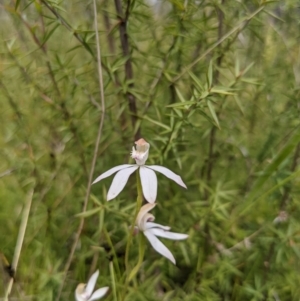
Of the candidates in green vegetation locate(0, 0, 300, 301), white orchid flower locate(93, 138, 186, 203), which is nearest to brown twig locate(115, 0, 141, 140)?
green vegetation locate(0, 0, 300, 301)

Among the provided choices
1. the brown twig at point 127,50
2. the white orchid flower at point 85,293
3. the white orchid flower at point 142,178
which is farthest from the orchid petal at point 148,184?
the brown twig at point 127,50

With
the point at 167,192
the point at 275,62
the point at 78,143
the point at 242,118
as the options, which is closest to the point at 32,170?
the point at 78,143

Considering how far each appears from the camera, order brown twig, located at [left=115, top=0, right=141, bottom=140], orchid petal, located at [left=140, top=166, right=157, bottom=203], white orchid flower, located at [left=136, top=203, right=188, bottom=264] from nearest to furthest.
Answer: orchid petal, located at [left=140, top=166, right=157, bottom=203] → white orchid flower, located at [left=136, top=203, right=188, bottom=264] → brown twig, located at [left=115, top=0, right=141, bottom=140]

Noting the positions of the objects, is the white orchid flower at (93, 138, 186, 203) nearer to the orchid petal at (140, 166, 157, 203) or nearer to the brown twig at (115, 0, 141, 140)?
the orchid petal at (140, 166, 157, 203)

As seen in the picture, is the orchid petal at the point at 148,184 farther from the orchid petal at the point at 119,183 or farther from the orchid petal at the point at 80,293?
the orchid petal at the point at 80,293

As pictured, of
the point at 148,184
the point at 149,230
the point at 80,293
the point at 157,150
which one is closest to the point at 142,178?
the point at 148,184

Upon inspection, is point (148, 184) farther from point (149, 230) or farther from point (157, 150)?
point (157, 150)
